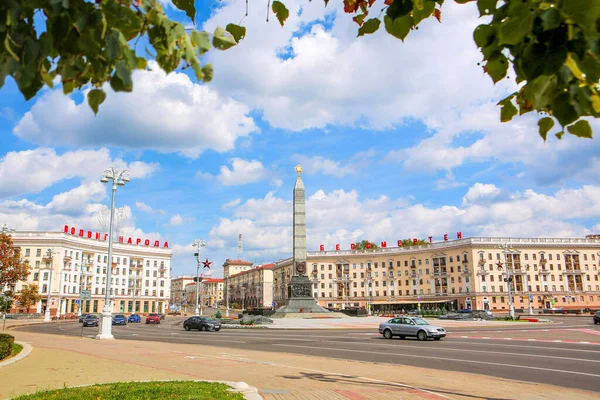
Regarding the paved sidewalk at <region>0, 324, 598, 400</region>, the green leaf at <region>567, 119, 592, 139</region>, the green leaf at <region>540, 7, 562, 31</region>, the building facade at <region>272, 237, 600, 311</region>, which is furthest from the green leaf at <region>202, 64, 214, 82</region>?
the building facade at <region>272, 237, 600, 311</region>

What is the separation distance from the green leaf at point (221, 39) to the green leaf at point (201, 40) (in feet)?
0.41

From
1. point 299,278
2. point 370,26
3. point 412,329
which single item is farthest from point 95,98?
point 299,278

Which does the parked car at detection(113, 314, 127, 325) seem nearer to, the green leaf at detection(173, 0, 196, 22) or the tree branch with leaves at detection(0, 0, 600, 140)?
the green leaf at detection(173, 0, 196, 22)

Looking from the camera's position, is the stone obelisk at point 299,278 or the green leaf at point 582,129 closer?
the green leaf at point 582,129

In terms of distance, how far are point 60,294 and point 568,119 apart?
108442 mm

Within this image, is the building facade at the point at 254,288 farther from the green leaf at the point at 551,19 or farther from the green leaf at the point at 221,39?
the green leaf at the point at 551,19

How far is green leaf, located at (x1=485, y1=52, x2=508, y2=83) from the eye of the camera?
120 inches

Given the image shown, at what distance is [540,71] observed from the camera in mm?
2484

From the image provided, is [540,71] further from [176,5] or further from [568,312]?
[568,312]

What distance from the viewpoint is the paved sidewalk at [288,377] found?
9617mm

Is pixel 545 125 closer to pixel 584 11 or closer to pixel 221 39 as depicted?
pixel 584 11

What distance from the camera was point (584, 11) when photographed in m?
2.30

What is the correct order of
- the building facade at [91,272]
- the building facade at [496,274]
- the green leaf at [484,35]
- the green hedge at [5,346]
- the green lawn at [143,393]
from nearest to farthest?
the green leaf at [484,35]
the green lawn at [143,393]
the green hedge at [5,346]
the building facade at [91,272]
the building facade at [496,274]

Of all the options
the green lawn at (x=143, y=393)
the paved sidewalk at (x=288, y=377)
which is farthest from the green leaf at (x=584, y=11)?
the paved sidewalk at (x=288, y=377)
